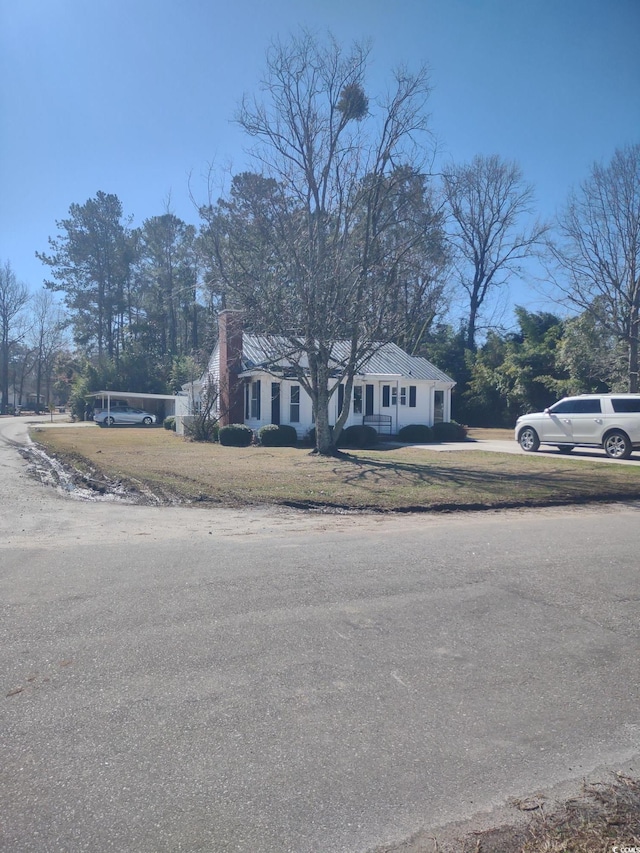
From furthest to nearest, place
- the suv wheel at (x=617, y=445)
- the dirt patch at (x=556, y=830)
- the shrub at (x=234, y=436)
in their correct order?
the shrub at (x=234, y=436), the suv wheel at (x=617, y=445), the dirt patch at (x=556, y=830)

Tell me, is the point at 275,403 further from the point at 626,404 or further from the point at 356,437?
the point at 626,404

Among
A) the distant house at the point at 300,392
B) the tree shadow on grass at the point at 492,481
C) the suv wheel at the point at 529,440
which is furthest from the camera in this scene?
the distant house at the point at 300,392

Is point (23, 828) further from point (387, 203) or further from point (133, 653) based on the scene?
point (387, 203)

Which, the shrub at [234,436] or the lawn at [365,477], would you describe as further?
the shrub at [234,436]

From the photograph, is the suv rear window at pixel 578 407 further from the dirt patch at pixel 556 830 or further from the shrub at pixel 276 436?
the dirt patch at pixel 556 830

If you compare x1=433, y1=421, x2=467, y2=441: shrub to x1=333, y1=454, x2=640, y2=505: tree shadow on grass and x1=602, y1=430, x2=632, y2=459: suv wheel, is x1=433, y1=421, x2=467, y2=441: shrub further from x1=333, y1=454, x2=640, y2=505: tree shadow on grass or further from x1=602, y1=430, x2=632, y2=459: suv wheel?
x1=333, y1=454, x2=640, y2=505: tree shadow on grass

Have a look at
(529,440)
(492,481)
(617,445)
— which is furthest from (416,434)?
(492,481)

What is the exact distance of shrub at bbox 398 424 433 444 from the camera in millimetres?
29906

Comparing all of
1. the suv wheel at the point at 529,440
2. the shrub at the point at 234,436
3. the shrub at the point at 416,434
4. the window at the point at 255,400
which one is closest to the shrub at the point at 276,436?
the shrub at the point at 234,436

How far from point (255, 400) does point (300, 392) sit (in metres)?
2.08

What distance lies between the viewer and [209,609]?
18.5ft

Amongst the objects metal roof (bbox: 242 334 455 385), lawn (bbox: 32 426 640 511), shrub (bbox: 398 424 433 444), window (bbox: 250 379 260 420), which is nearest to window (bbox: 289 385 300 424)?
metal roof (bbox: 242 334 455 385)

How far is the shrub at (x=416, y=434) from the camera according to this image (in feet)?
98.1

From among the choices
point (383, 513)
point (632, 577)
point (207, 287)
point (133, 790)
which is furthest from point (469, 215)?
point (133, 790)
